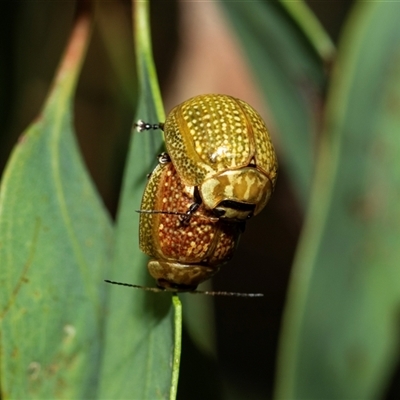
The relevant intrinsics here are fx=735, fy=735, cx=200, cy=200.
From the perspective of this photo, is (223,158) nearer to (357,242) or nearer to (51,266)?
(51,266)

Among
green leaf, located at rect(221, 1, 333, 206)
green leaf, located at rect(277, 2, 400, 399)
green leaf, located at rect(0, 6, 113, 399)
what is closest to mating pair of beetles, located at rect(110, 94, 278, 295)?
green leaf, located at rect(0, 6, 113, 399)

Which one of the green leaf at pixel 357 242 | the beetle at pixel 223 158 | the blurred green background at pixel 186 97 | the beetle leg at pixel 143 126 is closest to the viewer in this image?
the beetle at pixel 223 158

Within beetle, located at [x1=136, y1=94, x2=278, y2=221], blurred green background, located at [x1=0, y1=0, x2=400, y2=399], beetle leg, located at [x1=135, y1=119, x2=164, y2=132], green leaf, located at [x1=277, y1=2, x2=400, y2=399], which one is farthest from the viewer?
blurred green background, located at [x1=0, y1=0, x2=400, y2=399]

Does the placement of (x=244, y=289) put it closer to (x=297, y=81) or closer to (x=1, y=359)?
(x=297, y=81)

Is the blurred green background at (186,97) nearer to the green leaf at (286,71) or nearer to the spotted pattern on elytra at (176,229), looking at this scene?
the green leaf at (286,71)

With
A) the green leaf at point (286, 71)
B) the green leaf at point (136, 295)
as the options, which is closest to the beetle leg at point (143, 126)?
the green leaf at point (136, 295)

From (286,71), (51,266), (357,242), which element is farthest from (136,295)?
(286,71)

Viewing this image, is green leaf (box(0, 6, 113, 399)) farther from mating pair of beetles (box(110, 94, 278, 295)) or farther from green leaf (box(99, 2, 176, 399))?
mating pair of beetles (box(110, 94, 278, 295))
